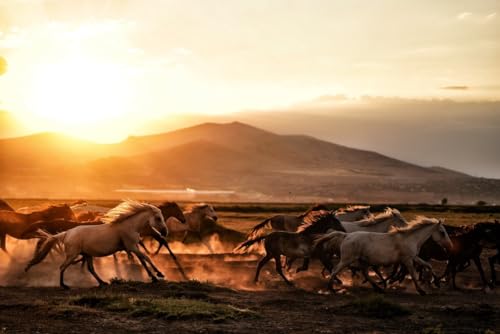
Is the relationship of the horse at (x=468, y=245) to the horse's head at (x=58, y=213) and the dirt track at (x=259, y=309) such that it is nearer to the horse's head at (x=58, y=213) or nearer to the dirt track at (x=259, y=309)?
the dirt track at (x=259, y=309)

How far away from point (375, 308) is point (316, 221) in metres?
5.16

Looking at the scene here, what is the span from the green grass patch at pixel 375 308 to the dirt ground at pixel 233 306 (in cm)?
2

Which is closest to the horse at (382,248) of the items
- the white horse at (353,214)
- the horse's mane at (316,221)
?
the horse's mane at (316,221)

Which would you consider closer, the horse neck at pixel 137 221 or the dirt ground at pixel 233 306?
the dirt ground at pixel 233 306

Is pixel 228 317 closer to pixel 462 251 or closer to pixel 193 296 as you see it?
pixel 193 296

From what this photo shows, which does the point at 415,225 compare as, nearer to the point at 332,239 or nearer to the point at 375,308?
the point at 332,239

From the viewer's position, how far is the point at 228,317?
10.5 metres

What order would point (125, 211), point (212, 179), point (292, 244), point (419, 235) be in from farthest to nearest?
1. point (212, 179)
2. point (292, 244)
3. point (125, 211)
4. point (419, 235)

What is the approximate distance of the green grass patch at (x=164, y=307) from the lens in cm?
1052

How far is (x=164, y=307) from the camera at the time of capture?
1088cm

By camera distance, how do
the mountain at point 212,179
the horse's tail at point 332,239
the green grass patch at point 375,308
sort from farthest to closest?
the mountain at point 212,179
the horse's tail at point 332,239
the green grass patch at point 375,308

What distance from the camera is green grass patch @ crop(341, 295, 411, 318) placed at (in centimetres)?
1095

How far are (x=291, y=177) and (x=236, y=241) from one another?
417 feet

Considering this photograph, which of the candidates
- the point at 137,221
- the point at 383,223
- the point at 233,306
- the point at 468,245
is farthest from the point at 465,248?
the point at 137,221
